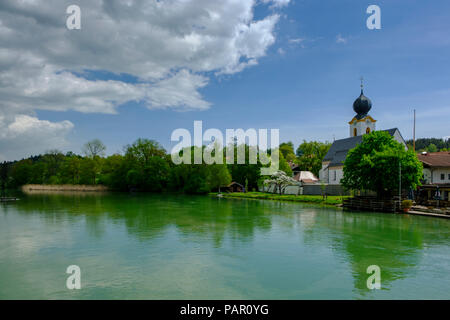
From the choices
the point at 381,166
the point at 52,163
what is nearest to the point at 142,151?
the point at 52,163

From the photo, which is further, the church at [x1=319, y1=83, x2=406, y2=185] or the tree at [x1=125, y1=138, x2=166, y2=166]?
the tree at [x1=125, y1=138, x2=166, y2=166]

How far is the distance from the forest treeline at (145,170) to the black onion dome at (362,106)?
15.6 m

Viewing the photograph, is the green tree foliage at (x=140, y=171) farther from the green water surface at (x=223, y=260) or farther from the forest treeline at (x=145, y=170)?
the green water surface at (x=223, y=260)

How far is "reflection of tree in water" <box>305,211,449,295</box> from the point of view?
1202 centimetres

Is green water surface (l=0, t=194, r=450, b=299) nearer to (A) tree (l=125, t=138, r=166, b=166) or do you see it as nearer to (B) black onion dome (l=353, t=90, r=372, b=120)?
(B) black onion dome (l=353, t=90, r=372, b=120)

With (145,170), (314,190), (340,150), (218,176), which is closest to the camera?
(314,190)

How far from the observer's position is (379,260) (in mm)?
13383

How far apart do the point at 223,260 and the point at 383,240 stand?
394 inches

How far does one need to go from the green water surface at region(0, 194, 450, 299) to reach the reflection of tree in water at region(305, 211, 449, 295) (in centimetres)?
5

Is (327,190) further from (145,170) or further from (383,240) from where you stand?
(145,170)

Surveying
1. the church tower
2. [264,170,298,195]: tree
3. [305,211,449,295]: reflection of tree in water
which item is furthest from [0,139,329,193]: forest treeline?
[305,211,449,295]: reflection of tree in water

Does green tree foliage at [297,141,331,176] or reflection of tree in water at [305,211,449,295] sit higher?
green tree foliage at [297,141,331,176]

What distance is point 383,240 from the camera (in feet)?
57.3
